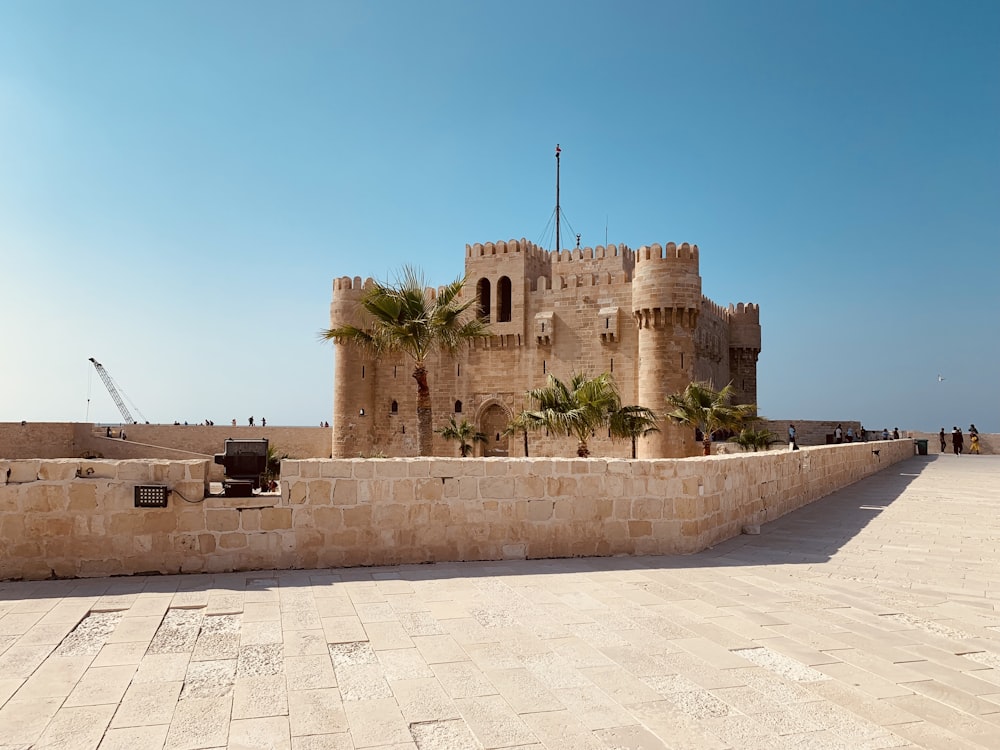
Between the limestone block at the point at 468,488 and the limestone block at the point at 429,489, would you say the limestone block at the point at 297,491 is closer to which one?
the limestone block at the point at 429,489

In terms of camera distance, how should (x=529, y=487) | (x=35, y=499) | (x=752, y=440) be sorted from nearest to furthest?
(x=35, y=499)
(x=529, y=487)
(x=752, y=440)

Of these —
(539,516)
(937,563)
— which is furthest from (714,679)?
(937,563)

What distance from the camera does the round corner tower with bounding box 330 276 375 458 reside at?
31.4 m

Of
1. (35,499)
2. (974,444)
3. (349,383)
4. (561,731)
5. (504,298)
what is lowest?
(561,731)

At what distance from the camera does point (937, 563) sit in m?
6.48

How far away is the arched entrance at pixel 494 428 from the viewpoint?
30047 millimetres

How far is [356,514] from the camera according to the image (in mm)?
6145

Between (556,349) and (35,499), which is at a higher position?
(556,349)

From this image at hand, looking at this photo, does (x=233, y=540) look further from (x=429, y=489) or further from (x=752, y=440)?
(x=752, y=440)

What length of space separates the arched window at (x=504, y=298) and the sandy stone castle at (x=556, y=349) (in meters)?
0.05

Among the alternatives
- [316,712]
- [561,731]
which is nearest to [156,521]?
[316,712]

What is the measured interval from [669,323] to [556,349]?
5.26 metres

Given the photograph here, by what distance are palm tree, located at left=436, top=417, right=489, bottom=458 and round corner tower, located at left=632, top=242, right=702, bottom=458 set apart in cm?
718

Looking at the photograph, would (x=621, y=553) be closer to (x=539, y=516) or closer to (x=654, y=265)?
(x=539, y=516)
